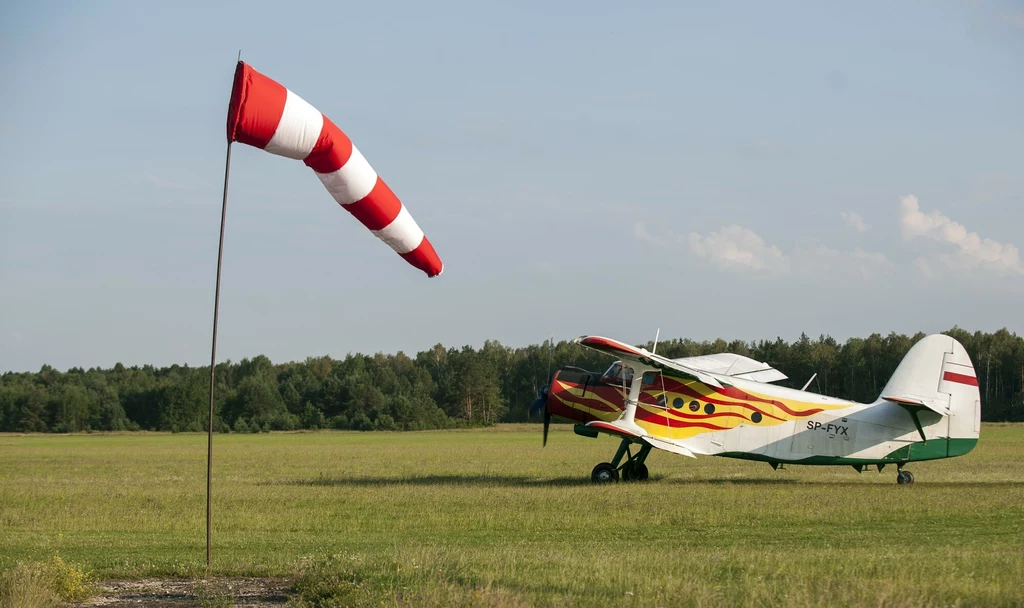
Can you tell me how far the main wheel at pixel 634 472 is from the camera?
23211 mm

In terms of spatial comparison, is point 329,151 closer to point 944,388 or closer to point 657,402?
point 657,402

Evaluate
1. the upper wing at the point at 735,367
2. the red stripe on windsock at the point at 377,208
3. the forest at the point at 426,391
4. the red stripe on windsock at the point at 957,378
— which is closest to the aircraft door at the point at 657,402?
the upper wing at the point at 735,367

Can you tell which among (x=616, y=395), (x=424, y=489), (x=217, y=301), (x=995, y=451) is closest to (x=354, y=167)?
(x=217, y=301)

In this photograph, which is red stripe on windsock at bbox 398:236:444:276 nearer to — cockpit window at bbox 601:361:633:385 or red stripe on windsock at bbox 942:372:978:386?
cockpit window at bbox 601:361:633:385

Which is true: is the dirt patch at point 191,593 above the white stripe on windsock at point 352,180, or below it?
below

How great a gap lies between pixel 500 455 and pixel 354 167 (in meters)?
26.7

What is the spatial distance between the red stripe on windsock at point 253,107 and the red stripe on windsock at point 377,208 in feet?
3.89

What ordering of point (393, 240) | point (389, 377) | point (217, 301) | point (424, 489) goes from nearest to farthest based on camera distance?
point (217, 301) < point (393, 240) < point (424, 489) < point (389, 377)

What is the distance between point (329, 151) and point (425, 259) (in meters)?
1.81

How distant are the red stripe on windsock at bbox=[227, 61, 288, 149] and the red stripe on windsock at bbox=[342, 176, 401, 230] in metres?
1.19

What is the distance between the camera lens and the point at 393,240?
1059cm

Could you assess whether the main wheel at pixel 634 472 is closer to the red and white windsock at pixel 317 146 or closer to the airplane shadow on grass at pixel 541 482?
the airplane shadow on grass at pixel 541 482

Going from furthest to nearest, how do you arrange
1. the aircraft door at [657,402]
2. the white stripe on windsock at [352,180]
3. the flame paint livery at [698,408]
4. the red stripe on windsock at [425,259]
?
1. the aircraft door at [657,402]
2. the flame paint livery at [698,408]
3. the red stripe on windsock at [425,259]
4. the white stripe on windsock at [352,180]

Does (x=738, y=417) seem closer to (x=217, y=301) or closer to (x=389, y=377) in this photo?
(x=217, y=301)
